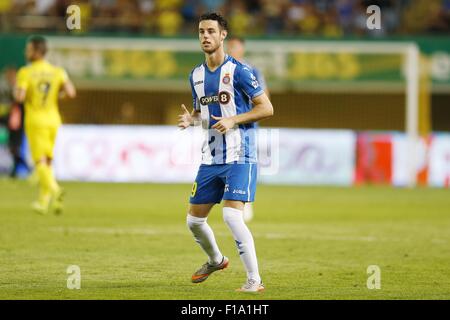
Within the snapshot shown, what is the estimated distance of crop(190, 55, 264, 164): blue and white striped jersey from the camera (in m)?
8.68

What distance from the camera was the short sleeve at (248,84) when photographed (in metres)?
8.63

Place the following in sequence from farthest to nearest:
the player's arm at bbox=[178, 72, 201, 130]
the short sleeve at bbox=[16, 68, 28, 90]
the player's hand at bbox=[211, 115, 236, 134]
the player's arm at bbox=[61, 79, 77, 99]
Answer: the short sleeve at bbox=[16, 68, 28, 90] < the player's arm at bbox=[61, 79, 77, 99] < the player's arm at bbox=[178, 72, 201, 130] < the player's hand at bbox=[211, 115, 236, 134]

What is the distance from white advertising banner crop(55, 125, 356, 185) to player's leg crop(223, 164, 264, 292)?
1574cm

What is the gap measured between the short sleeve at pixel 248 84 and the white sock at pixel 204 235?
1191mm

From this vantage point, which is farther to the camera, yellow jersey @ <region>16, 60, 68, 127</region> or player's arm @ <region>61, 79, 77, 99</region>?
yellow jersey @ <region>16, 60, 68, 127</region>

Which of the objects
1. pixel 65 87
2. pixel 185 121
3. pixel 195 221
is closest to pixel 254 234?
pixel 65 87

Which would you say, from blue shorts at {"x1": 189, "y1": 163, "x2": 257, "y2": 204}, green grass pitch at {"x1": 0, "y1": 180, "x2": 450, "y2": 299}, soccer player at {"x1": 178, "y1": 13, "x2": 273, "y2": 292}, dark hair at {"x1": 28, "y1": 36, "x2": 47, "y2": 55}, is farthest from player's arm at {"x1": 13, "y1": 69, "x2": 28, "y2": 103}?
blue shorts at {"x1": 189, "y1": 163, "x2": 257, "y2": 204}

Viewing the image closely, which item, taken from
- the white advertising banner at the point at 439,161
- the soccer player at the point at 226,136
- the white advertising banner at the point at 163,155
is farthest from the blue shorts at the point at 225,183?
the white advertising banner at the point at 439,161

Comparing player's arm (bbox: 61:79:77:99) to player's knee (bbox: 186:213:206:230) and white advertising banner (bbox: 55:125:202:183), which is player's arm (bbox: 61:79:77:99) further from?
white advertising banner (bbox: 55:125:202:183)

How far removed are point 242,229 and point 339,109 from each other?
75.0ft

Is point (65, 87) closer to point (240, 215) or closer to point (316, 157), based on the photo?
point (240, 215)

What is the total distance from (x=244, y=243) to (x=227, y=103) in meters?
1.21

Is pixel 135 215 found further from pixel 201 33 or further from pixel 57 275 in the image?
pixel 201 33

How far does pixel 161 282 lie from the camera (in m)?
9.15
